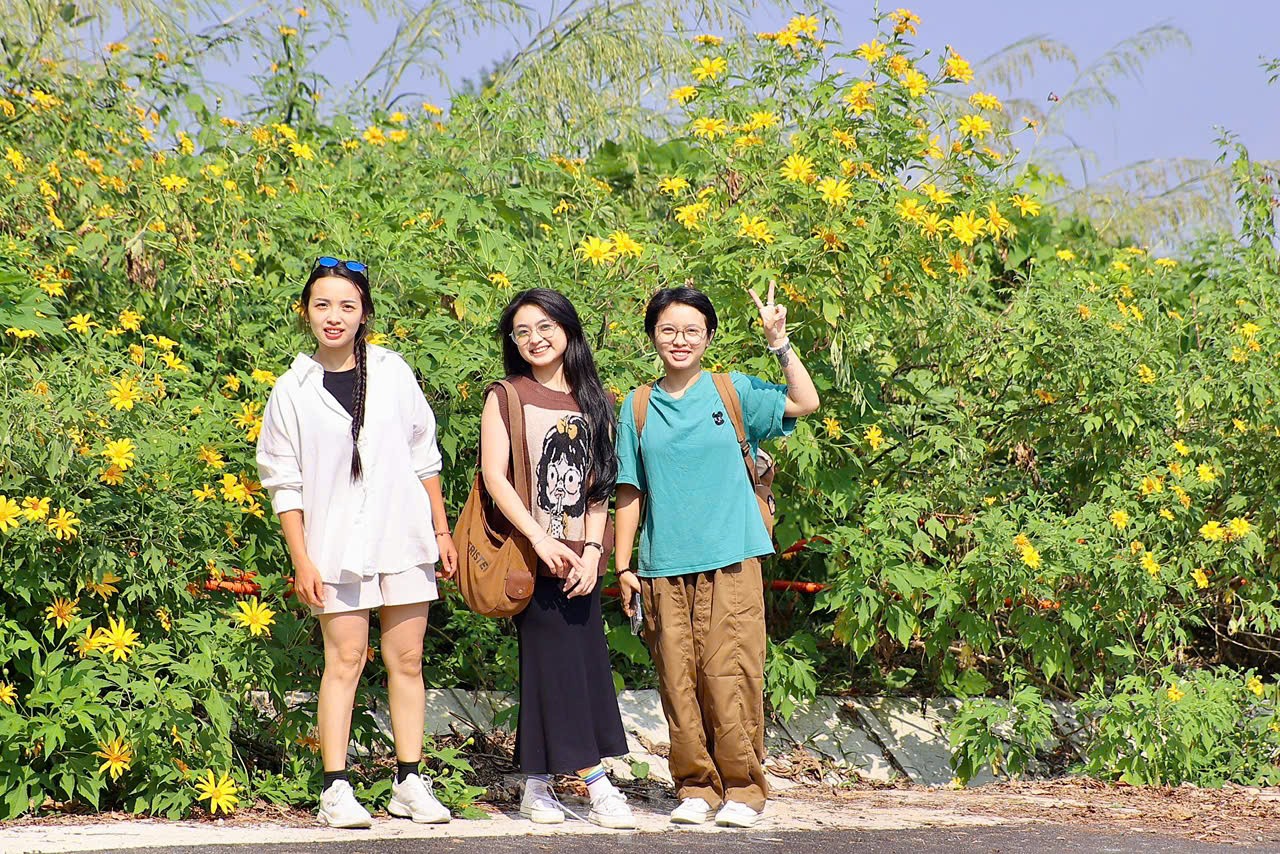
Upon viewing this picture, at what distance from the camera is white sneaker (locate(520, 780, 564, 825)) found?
3732 millimetres

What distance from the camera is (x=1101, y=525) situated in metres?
4.76

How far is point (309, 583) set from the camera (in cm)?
349

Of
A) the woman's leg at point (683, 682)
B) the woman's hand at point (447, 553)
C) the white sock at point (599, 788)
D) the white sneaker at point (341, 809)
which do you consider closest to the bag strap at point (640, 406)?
the woman's leg at point (683, 682)

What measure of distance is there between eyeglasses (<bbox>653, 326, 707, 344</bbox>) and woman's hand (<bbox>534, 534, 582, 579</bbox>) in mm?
623

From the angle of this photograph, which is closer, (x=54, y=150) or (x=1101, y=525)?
(x=1101, y=525)

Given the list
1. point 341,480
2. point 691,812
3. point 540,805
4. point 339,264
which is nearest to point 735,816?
point 691,812

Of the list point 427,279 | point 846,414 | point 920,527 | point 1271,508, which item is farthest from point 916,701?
point 427,279

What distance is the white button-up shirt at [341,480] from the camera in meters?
3.55

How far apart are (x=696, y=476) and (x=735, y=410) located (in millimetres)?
218

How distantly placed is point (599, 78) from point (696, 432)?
3825 millimetres

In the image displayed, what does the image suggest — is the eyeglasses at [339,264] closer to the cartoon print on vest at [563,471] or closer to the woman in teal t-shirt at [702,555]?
the cartoon print on vest at [563,471]

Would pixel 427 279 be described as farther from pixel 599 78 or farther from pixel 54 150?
pixel 599 78

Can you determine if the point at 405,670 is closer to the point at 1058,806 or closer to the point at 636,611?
the point at 636,611

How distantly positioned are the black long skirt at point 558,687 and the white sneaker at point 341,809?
46 cm
